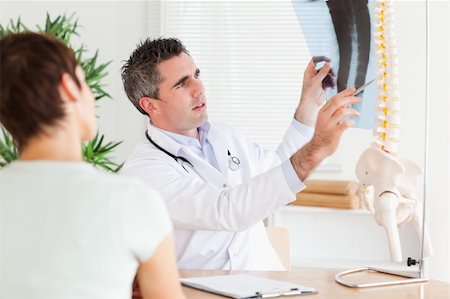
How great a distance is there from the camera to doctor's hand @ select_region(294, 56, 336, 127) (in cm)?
261

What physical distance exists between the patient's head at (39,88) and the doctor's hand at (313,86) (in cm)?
130

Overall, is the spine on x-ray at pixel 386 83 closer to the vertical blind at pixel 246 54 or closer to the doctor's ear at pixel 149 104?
the doctor's ear at pixel 149 104

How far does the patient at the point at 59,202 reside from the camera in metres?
1.38

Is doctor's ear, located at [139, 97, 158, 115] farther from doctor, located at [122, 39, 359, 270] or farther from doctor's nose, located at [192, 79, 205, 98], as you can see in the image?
doctor's nose, located at [192, 79, 205, 98]

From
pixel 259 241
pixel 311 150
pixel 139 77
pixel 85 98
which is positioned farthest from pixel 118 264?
pixel 139 77

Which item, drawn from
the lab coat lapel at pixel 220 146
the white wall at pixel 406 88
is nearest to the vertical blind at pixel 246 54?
the white wall at pixel 406 88

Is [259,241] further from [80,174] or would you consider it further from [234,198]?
[80,174]

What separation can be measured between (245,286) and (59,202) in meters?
0.81

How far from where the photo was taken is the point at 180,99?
2908 millimetres

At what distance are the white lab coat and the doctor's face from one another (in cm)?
9

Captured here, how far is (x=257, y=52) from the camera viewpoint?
481 cm

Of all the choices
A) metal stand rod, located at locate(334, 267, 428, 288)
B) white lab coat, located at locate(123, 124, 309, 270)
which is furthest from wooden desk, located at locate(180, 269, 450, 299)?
white lab coat, located at locate(123, 124, 309, 270)

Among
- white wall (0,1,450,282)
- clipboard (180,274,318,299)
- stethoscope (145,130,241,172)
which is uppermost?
white wall (0,1,450,282)

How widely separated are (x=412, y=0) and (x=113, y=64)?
69.4 inches
